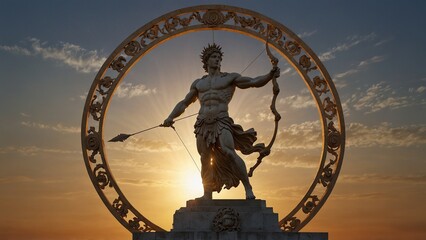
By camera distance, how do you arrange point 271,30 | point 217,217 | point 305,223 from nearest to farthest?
1. point 217,217
2. point 305,223
3. point 271,30

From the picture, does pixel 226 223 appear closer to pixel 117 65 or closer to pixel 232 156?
pixel 232 156

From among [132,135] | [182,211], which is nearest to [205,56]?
[132,135]

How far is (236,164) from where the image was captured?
467 inches

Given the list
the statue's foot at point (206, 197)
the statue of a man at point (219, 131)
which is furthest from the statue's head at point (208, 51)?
the statue's foot at point (206, 197)

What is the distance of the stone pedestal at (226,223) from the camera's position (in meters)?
11.2

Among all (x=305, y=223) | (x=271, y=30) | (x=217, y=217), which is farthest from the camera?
(x=271, y=30)

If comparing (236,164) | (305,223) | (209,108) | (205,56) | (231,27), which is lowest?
(305,223)

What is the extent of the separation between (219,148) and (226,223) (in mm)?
1406

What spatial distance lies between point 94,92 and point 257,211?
4.03 m

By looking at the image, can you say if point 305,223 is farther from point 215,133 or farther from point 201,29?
point 201,29

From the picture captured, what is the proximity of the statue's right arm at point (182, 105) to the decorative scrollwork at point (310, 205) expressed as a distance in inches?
111

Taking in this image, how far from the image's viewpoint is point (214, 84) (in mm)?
12211

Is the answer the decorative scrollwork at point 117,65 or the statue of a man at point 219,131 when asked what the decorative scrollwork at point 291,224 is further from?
the decorative scrollwork at point 117,65

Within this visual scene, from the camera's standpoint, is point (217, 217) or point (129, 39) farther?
Result: point (129, 39)
